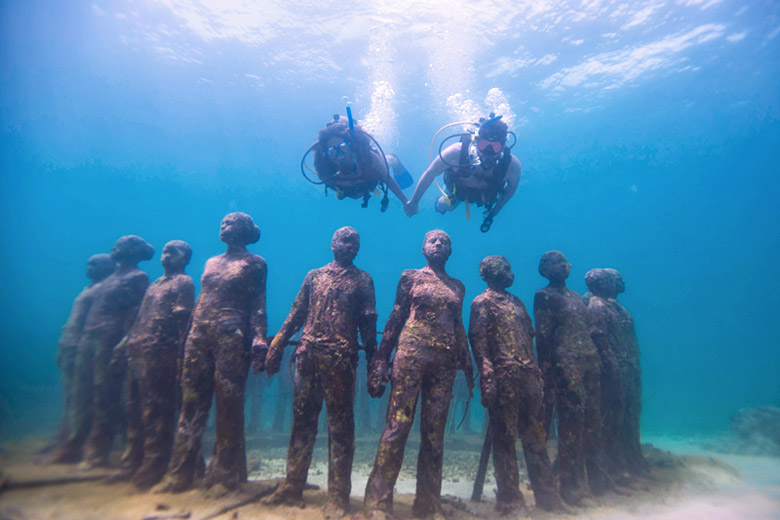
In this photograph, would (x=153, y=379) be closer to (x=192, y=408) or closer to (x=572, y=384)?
(x=192, y=408)

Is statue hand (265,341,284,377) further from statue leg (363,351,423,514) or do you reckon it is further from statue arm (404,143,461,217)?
statue arm (404,143,461,217)

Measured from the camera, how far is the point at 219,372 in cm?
513

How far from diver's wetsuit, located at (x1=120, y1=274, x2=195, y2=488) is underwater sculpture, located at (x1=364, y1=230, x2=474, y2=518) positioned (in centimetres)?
381

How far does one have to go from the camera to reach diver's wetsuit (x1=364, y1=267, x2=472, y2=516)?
443 cm

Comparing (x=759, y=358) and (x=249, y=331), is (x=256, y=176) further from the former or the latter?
(x=759, y=358)

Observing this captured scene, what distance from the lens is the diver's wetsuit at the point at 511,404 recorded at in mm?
5230

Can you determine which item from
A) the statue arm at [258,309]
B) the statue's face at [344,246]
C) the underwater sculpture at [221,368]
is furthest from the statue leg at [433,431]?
the statue arm at [258,309]

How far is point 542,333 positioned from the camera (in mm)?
6516

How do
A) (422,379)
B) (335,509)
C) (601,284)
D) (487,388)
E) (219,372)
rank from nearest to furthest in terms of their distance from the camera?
(335,509) → (422,379) → (487,388) → (219,372) → (601,284)

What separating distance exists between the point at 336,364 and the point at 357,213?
414 ft

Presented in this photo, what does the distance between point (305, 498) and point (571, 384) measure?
5.12m

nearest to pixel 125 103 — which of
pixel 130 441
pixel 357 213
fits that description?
pixel 130 441

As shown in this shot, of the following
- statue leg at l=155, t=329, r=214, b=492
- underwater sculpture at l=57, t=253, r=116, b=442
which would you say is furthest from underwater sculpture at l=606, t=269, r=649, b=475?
underwater sculpture at l=57, t=253, r=116, b=442

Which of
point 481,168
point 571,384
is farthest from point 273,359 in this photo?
point 481,168
